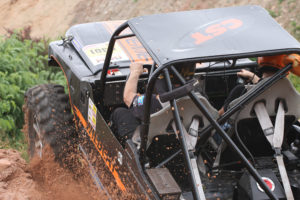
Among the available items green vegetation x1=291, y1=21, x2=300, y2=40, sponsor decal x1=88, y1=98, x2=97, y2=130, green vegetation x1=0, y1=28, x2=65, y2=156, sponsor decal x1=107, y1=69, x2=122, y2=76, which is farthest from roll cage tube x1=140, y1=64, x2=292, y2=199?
green vegetation x1=291, y1=21, x2=300, y2=40

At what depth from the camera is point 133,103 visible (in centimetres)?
341

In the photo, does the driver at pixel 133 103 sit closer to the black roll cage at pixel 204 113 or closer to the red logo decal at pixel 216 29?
the red logo decal at pixel 216 29

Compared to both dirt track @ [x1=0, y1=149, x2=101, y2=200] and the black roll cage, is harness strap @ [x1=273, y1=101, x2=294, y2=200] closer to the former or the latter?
the black roll cage

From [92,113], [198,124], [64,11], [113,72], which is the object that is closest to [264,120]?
[198,124]

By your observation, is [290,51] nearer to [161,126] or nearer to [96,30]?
[161,126]

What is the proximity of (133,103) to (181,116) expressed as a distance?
48cm

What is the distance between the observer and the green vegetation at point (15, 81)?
5721 mm

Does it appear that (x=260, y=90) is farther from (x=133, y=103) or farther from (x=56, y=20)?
(x=56, y=20)

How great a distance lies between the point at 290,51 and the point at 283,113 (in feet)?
1.60

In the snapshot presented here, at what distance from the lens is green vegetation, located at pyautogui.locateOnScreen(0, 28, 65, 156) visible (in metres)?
5.72

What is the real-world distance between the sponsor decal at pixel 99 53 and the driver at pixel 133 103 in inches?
31.2

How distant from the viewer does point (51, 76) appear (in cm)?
677

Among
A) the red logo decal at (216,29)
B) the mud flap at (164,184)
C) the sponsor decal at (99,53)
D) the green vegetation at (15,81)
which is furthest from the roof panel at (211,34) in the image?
the green vegetation at (15,81)

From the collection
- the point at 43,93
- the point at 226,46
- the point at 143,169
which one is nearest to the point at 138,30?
the point at 226,46
